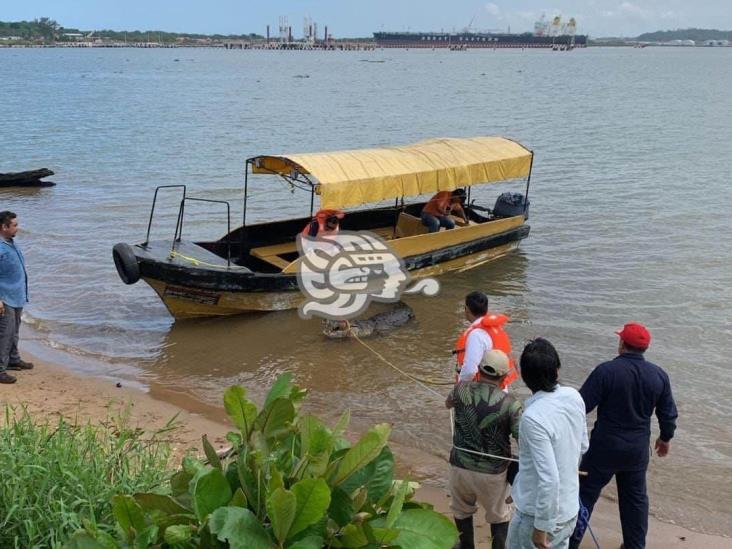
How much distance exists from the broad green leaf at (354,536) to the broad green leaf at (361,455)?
0.17 meters

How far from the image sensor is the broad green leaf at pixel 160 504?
111 inches

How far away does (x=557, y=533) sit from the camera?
400 centimetres

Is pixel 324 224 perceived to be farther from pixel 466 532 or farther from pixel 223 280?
pixel 466 532

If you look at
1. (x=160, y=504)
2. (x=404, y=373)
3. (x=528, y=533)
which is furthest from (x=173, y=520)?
(x=404, y=373)

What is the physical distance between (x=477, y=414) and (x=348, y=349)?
592cm

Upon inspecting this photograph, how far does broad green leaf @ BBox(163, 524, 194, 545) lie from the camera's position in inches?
103

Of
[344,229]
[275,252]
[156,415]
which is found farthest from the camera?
[344,229]

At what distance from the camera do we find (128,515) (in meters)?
2.70

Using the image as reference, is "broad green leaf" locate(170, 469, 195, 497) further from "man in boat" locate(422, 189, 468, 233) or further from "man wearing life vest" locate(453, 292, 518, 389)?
"man in boat" locate(422, 189, 468, 233)

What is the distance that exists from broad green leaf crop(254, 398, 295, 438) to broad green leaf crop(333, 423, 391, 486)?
41cm

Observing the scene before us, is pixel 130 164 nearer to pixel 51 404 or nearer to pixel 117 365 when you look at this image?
pixel 117 365

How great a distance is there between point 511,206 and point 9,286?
9636 mm

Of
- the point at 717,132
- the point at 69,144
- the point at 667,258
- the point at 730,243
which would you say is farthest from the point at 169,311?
the point at 717,132

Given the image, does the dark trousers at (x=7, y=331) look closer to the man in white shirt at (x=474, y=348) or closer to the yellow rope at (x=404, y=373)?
the yellow rope at (x=404, y=373)
